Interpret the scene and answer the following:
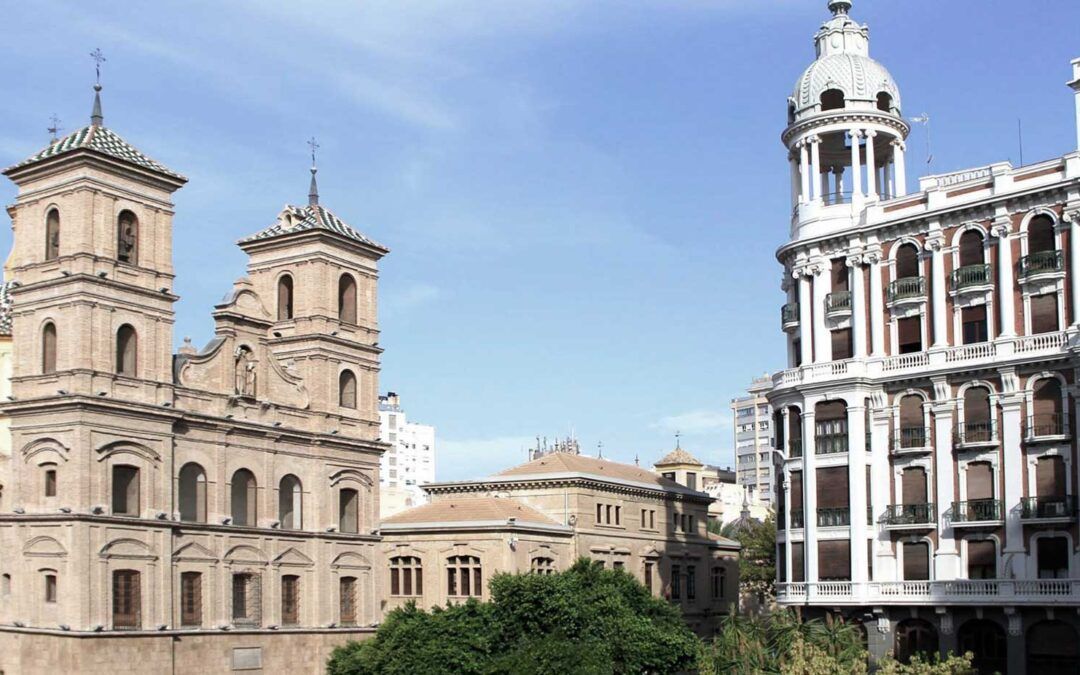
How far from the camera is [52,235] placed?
6072 cm

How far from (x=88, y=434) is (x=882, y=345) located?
33.4m

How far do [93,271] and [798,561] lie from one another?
32759 millimetres

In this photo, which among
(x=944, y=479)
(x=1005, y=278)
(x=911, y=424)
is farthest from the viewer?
(x=911, y=424)

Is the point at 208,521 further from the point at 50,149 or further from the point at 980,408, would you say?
the point at 980,408

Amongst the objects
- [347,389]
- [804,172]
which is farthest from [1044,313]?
[347,389]

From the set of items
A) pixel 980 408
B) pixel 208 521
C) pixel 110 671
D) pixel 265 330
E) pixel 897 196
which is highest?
pixel 897 196

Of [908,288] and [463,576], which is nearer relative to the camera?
[908,288]

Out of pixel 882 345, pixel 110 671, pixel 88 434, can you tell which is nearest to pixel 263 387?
pixel 88 434

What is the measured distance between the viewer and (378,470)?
244 ft

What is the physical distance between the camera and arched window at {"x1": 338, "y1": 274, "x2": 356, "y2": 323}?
73188 millimetres

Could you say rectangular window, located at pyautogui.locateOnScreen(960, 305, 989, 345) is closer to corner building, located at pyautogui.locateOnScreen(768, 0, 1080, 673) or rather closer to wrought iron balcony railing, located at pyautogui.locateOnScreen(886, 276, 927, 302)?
corner building, located at pyautogui.locateOnScreen(768, 0, 1080, 673)

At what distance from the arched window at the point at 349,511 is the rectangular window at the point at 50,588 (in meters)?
17.2

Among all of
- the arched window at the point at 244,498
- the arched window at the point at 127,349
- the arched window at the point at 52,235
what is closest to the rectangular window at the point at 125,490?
the arched window at the point at 127,349

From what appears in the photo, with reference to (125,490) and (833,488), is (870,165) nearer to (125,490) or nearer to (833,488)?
(833,488)
